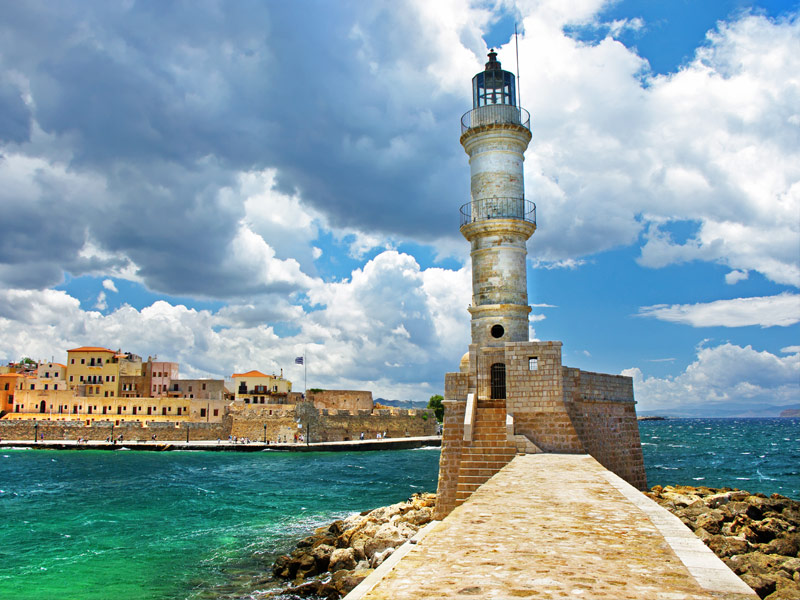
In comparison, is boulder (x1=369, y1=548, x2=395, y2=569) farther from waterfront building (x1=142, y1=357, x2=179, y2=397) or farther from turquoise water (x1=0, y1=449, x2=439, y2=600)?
waterfront building (x1=142, y1=357, x2=179, y2=397)

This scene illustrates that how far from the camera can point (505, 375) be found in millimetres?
14445

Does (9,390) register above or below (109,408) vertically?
above

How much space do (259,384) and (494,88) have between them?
6461 cm

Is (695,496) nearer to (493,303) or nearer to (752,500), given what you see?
(752,500)

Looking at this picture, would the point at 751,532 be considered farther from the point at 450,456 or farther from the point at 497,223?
the point at 497,223

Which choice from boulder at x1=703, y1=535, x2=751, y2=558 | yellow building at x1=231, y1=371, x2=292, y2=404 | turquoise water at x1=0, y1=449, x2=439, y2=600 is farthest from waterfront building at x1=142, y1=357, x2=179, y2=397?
boulder at x1=703, y1=535, x2=751, y2=558

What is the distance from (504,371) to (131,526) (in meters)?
13.8

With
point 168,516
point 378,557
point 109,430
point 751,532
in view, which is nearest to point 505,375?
point 378,557

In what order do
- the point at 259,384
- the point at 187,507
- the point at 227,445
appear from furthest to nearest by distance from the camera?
the point at 259,384 → the point at 227,445 → the point at 187,507

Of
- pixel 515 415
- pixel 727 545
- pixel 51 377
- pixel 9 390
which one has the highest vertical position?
pixel 51 377

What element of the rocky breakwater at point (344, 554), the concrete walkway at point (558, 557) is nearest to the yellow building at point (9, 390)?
the rocky breakwater at point (344, 554)

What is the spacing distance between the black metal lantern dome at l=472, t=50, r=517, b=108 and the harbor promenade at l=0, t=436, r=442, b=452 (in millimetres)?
41210

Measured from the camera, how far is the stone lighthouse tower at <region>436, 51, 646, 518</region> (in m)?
13.1

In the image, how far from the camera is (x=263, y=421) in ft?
198
